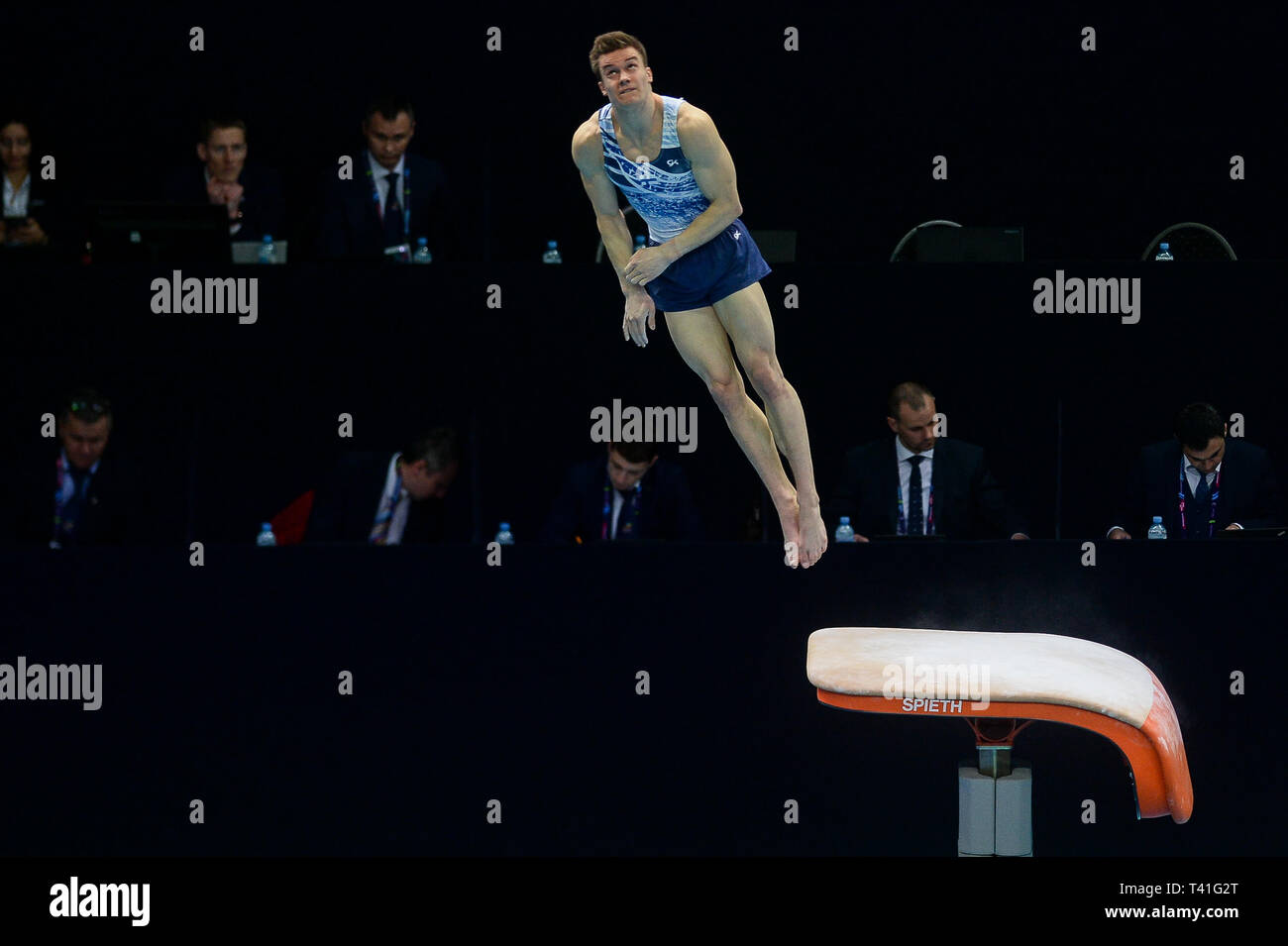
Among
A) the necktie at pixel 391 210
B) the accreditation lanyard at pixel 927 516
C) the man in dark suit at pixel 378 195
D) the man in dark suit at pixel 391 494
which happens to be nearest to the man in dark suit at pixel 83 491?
the man in dark suit at pixel 391 494

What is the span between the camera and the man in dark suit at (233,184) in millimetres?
7527

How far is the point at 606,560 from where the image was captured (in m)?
6.70

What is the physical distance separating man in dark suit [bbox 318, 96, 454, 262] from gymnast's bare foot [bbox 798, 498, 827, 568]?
2.63 meters

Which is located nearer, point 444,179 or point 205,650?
point 205,650

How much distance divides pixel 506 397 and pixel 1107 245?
3207 millimetres

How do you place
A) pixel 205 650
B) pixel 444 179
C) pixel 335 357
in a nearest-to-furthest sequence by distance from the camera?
1. pixel 205 650
2. pixel 335 357
3. pixel 444 179

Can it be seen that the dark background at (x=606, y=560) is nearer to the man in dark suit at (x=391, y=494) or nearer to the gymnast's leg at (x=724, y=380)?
the man in dark suit at (x=391, y=494)

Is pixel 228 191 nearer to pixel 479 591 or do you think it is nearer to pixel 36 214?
pixel 36 214

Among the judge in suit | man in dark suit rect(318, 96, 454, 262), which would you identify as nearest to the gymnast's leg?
man in dark suit rect(318, 96, 454, 262)

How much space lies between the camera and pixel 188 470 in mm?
7594

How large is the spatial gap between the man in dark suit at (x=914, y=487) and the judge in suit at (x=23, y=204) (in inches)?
138

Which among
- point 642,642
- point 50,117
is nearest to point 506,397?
point 642,642

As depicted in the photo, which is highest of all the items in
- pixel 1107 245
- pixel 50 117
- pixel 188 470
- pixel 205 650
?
pixel 50 117

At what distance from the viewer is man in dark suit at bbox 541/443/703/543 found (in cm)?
704
